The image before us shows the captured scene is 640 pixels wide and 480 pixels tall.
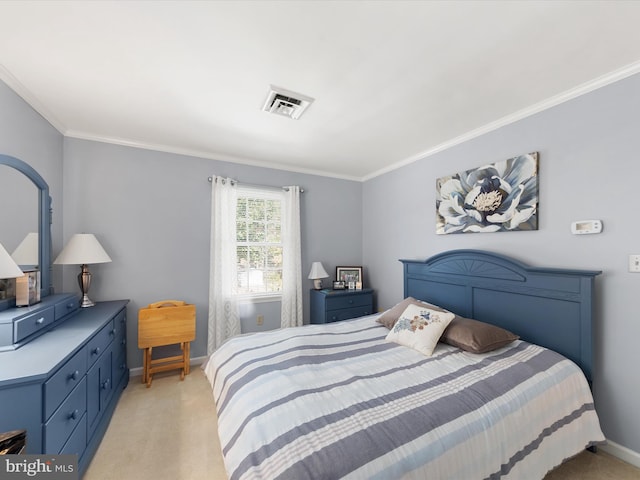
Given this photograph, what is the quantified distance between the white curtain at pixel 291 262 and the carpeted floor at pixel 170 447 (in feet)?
4.46

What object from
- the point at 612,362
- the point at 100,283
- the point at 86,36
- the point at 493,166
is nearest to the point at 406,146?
the point at 493,166

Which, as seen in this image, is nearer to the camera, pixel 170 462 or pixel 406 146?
pixel 170 462

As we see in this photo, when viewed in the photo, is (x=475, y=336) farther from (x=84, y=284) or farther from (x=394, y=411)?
(x=84, y=284)

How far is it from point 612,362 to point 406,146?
2.45m

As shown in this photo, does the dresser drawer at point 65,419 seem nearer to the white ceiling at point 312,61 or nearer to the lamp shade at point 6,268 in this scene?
the lamp shade at point 6,268

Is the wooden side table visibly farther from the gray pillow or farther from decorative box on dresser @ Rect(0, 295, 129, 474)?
the gray pillow

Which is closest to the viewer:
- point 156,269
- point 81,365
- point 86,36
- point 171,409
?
point 86,36

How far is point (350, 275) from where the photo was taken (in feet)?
12.8

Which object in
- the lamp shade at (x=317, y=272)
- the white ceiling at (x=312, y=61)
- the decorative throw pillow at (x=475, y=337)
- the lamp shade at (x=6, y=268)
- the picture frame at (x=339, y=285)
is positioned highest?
the white ceiling at (x=312, y=61)

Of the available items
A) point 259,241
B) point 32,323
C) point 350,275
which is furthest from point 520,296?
point 32,323

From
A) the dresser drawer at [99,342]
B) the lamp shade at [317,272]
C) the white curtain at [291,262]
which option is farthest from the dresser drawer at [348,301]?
the dresser drawer at [99,342]

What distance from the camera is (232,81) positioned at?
1.83m

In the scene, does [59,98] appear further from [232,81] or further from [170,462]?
[170,462]

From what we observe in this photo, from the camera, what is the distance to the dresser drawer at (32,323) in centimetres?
Answer: 149
